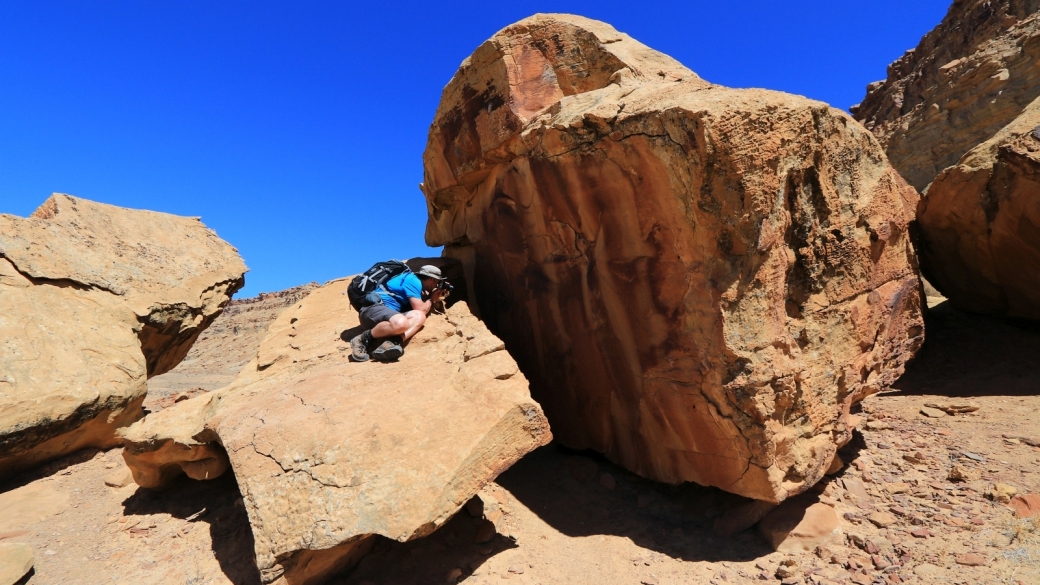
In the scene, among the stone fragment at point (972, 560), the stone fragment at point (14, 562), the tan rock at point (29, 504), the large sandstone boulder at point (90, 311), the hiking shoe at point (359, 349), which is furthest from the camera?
the large sandstone boulder at point (90, 311)

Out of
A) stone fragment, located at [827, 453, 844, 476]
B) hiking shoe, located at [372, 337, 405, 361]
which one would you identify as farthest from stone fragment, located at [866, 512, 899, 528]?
hiking shoe, located at [372, 337, 405, 361]

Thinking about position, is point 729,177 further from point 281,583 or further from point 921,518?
point 281,583

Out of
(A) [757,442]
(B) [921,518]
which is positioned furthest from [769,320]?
(B) [921,518]

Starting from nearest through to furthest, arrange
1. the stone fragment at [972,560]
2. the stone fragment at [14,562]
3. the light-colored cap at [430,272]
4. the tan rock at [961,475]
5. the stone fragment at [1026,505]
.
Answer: the stone fragment at [14,562] < the stone fragment at [972,560] < the stone fragment at [1026,505] < the tan rock at [961,475] < the light-colored cap at [430,272]

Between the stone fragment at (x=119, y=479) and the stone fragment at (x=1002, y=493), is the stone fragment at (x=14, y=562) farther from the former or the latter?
the stone fragment at (x=1002, y=493)

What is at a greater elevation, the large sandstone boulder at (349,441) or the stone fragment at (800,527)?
the large sandstone boulder at (349,441)

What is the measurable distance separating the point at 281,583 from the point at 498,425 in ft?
4.21

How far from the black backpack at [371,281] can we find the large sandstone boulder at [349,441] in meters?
0.41

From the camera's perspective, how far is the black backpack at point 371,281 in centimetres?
446

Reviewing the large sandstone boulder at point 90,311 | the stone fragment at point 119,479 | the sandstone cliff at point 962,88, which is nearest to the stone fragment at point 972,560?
the stone fragment at point 119,479

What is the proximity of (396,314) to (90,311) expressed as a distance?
2844 millimetres

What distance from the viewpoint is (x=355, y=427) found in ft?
10.4

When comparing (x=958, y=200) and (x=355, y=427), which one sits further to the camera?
(x=958, y=200)

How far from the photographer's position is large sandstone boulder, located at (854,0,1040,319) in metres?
5.32
